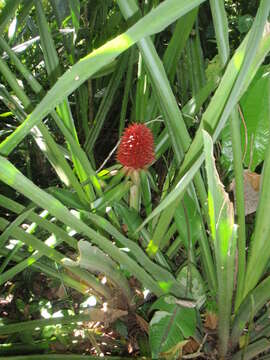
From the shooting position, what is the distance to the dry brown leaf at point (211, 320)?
51 centimetres

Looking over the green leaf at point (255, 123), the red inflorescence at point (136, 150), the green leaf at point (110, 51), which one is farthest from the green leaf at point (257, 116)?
the green leaf at point (110, 51)

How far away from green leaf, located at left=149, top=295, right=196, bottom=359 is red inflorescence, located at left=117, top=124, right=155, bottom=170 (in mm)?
149

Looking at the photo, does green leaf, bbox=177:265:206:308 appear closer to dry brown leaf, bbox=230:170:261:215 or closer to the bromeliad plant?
the bromeliad plant

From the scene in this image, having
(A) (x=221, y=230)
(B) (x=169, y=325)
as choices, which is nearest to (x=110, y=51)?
(A) (x=221, y=230)

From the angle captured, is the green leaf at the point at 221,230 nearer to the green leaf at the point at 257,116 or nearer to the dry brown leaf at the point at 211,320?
the dry brown leaf at the point at 211,320

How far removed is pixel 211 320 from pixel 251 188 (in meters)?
0.16

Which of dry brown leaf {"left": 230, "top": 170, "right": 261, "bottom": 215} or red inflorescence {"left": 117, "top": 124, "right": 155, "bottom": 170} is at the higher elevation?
red inflorescence {"left": 117, "top": 124, "right": 155, "bottom": 170}

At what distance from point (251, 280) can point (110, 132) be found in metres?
0.63

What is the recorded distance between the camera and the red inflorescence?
0.50 metres

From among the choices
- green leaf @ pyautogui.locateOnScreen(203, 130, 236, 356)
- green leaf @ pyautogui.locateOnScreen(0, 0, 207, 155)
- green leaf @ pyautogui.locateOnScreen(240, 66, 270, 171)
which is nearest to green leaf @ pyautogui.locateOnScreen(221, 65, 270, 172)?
green leaf @ pyautogui.locateOnScreen(240, 66, 270, 171)

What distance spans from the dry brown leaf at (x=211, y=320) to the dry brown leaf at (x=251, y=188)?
139mm

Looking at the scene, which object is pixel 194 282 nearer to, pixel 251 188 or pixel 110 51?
pixel 251 188

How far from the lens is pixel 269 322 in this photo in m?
Result: 0.52

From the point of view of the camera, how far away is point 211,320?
52cm
